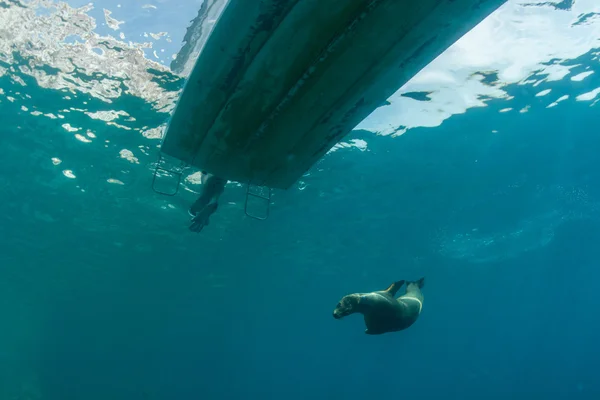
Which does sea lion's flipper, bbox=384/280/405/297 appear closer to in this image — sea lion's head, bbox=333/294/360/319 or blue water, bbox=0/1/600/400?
sea lion's head, bbox=333/294/360/319

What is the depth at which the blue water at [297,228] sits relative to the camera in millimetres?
15570

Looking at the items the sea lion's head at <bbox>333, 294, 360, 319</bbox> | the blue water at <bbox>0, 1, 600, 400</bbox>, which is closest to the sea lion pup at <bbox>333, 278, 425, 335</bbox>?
the sea lion's head at <bbox>333, 294, 360, 319</bbox>

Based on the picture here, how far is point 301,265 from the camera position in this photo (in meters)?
34.6

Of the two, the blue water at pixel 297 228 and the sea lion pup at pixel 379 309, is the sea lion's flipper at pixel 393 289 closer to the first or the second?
the sea lion pup at pixel 379 309

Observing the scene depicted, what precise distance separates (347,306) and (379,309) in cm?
45

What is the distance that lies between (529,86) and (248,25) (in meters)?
13.4

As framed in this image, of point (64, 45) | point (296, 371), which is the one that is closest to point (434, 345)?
point (296, 371)

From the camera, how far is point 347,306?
4684mm

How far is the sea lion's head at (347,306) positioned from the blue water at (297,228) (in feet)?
33.7

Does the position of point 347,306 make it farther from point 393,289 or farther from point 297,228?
point 297,228

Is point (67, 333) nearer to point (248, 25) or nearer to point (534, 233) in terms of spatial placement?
point (534, 233)

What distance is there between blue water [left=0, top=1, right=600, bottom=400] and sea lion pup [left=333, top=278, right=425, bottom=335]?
10325 millimetres

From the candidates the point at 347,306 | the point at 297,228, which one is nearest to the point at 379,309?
the point at 347,306

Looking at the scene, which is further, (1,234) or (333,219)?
(1,234)
